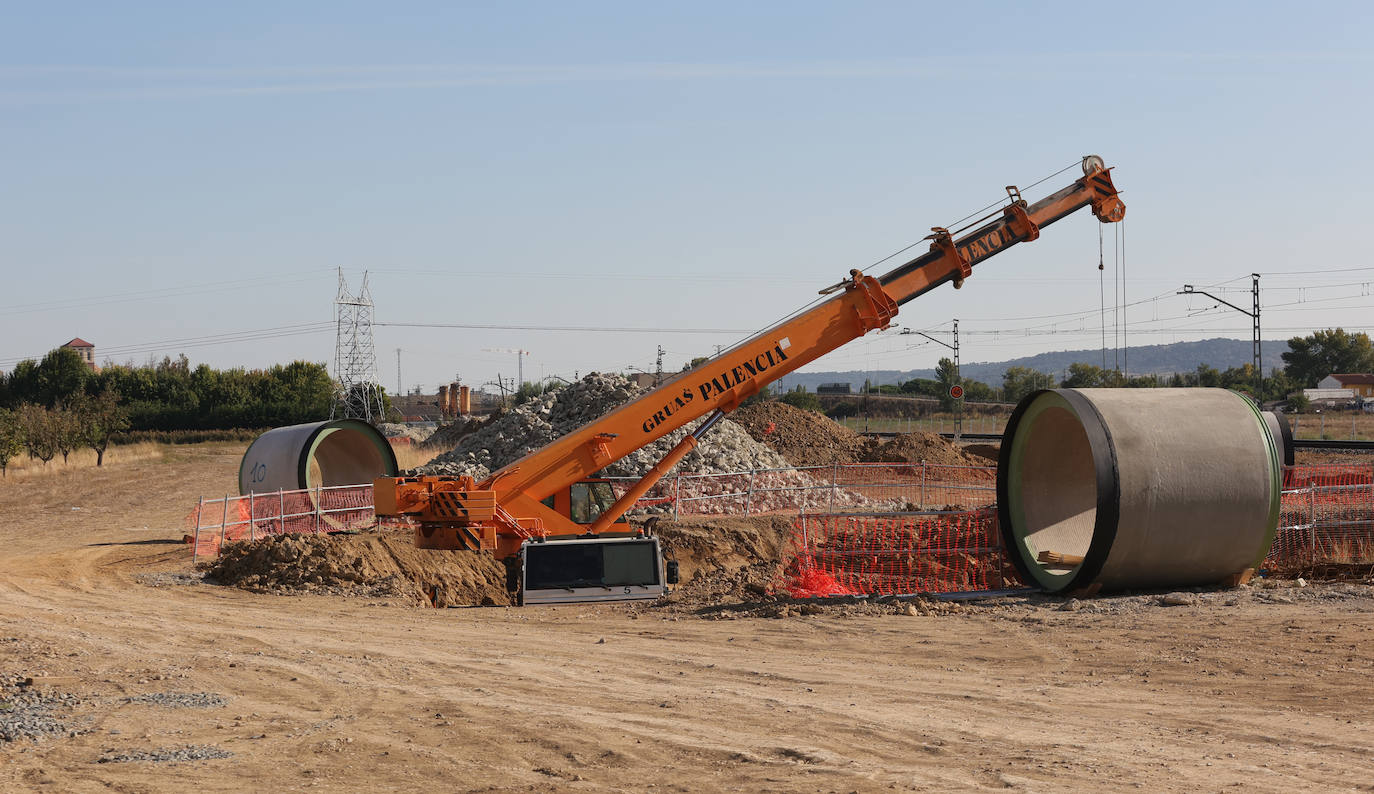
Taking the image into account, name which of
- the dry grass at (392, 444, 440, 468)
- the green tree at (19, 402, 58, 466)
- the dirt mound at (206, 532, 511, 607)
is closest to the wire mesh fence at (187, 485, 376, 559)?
the dirt mound at (206, 532, 511, 607)

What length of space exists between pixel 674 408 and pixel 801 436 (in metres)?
27.0

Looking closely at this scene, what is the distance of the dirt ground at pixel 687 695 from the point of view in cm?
920

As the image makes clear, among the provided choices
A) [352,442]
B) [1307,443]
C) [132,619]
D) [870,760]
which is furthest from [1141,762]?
[1307,443]

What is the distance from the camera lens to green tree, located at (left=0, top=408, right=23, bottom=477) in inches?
1965

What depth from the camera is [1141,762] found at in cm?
938

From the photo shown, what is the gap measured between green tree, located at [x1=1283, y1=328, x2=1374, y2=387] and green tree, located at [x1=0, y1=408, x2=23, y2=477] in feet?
395

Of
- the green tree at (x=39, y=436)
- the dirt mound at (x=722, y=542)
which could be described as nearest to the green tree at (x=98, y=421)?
the green tree at (x=39, y=436)

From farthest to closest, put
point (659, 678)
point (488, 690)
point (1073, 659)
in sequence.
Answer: point (1073, 659) → point (659, 678) → point (488, 690)

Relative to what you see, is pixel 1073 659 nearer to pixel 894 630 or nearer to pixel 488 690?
pixel 894 630

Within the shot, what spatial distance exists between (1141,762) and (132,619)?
43.2 feet

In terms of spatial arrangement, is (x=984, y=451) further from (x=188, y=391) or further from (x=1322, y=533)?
(x=188, y=391)

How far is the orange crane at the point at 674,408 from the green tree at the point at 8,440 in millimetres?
38234

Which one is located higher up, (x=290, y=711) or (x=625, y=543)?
(x=625, y=543)

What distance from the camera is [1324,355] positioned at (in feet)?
440
